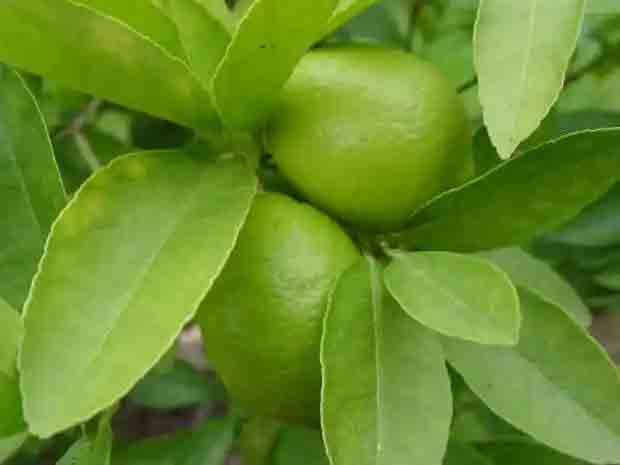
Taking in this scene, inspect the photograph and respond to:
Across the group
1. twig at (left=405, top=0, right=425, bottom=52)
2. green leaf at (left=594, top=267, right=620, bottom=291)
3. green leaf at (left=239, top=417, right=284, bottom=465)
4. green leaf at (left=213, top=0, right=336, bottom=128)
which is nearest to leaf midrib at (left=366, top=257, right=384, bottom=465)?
green leaf at (left=213, top=0, right=336, bottom=128)

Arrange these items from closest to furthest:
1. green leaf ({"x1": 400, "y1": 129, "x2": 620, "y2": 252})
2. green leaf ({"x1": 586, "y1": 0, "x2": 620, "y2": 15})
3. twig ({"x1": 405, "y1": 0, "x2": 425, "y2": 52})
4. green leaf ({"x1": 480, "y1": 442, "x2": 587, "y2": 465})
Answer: green leaf ({"x1": 400, "y1": 129, "x2": 620, "y2": 252}) < green leaf ({"x1": 586, "y1": 0, "x2": 620, "y2": 15}) < green leaf ({"x1": 480, "y1": 442, "x2": 587, "y2": 465}) < twig ({"x1": 405, "y1": 0, "x2": 425, "y2": 52})

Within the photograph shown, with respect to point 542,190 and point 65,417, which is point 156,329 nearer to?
point 65,417

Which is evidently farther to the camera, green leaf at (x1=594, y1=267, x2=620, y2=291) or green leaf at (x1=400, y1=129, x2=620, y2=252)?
green leaf at (x1=594, y1=267, x2=620, y2=291)

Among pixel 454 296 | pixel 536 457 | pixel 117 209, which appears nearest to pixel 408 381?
pixel 454 296

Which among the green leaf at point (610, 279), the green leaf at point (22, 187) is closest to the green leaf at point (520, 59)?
the green leaf at point (22, 187)

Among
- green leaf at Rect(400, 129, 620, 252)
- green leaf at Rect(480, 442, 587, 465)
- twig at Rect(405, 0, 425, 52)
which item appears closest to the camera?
green leaf at Rect(400, 129, 620, 252)

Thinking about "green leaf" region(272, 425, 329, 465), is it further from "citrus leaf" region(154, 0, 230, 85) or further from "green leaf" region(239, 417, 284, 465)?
"citrus leaf" region(154, 0, 230, 85)

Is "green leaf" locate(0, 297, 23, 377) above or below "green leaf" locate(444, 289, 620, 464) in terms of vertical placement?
above

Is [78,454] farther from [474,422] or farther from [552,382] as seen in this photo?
[474,422]
